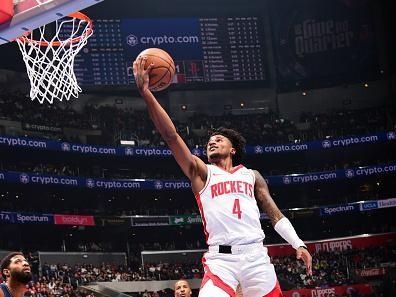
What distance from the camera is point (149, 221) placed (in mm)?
31812

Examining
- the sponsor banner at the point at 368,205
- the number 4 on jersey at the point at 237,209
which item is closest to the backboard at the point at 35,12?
the number 4 on jersey at the point at 237,209

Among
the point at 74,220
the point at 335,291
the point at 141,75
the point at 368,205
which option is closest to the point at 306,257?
the point at 141,75

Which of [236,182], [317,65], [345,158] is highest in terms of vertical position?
[317,65]

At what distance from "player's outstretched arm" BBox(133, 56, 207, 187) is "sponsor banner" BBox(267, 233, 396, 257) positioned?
89.5 feet

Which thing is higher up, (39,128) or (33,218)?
(39,128)

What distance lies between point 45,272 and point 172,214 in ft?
29.6

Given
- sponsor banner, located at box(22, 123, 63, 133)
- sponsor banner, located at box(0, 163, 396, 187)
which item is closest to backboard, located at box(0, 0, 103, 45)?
sponsor banner, located at box(0, 163, 396, 187)

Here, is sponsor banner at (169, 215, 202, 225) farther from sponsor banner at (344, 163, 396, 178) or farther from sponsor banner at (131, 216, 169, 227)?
sponsor banner at (344, 163, 396, 178)

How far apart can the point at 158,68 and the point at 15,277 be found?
80.2 inches

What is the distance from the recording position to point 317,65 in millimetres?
35938

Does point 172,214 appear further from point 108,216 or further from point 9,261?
point 9,261

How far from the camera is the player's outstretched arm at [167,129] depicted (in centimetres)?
505

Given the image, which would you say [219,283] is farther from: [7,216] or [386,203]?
[386,203]

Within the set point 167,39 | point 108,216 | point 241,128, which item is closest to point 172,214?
point 108,216
